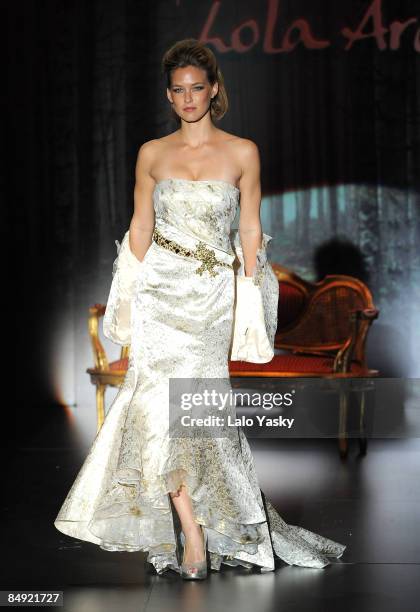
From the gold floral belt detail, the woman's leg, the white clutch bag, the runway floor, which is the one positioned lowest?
the runway floor

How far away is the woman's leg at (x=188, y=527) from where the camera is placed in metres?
3.71

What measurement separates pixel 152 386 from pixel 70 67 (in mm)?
5174

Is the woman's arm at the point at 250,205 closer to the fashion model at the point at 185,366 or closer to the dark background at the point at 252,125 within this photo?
the fashion model at the point at 185,366

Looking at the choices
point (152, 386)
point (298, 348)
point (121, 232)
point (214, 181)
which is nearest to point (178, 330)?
point (152, 386)

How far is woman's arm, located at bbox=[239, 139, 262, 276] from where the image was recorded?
153 inches

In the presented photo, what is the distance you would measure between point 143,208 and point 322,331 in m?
3.52

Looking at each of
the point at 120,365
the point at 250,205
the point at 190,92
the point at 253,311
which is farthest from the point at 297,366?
the point at 190,92

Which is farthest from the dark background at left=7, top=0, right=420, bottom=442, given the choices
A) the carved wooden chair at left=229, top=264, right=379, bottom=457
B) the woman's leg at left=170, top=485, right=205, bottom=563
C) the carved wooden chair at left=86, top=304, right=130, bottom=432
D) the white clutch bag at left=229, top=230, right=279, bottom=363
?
the woman's leg at left=170, top=485, right=205, bottom=563

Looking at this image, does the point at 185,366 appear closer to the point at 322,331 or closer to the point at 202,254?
the point at 202,254

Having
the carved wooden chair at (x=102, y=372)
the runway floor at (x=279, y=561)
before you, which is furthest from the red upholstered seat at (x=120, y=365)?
the runway floor at (x=279, y=561)

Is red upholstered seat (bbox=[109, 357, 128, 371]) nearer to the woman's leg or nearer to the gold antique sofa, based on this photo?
the gold antique sofa

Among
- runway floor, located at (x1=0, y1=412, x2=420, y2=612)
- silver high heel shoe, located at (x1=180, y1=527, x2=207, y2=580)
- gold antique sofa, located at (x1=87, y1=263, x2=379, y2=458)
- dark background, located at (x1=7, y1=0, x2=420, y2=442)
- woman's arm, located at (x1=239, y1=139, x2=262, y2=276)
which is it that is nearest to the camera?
runway floor, located at (x1=0, y1=412, x2=420, y2=612)

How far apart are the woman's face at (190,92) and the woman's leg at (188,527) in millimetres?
1303

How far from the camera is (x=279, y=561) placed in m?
3.95
